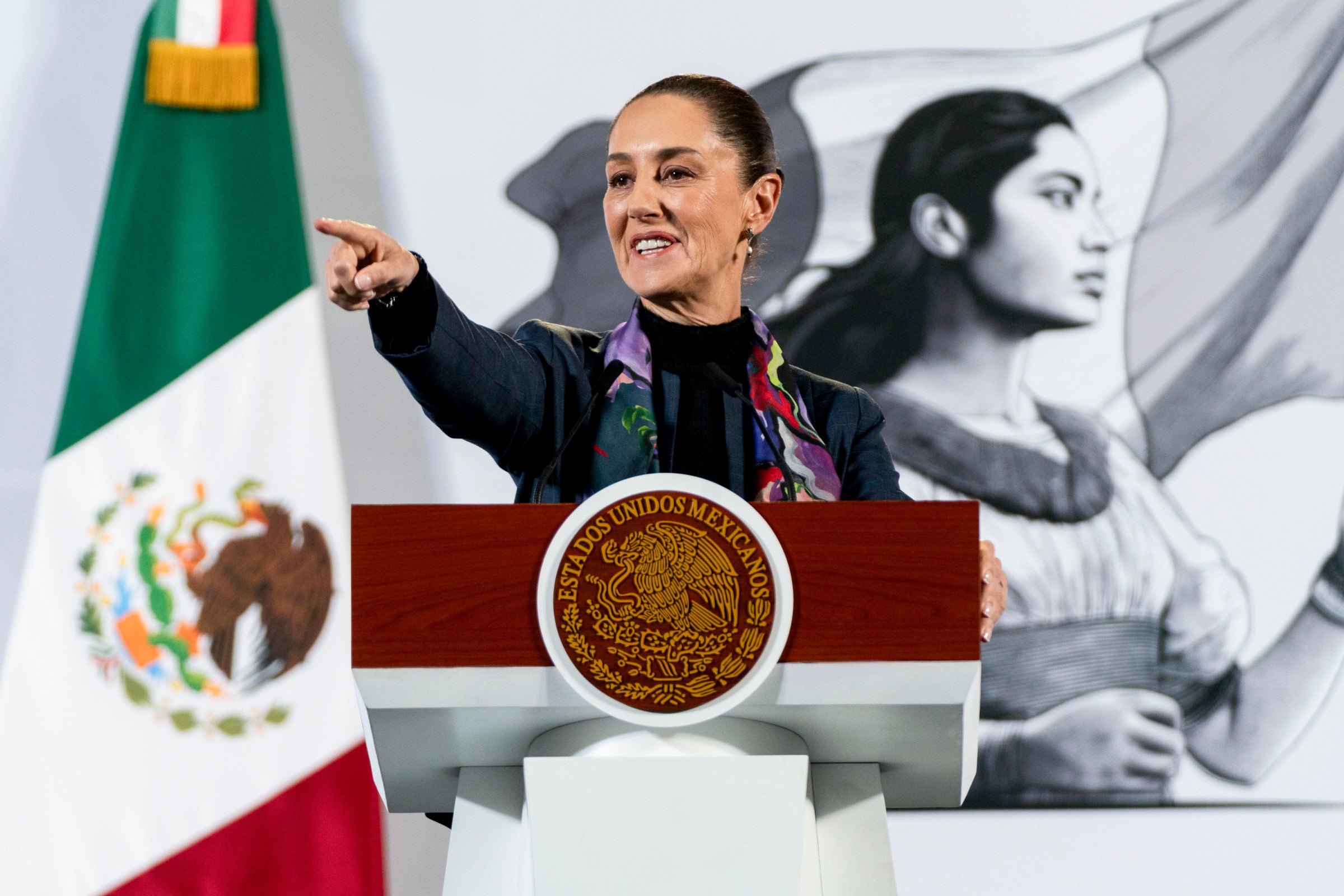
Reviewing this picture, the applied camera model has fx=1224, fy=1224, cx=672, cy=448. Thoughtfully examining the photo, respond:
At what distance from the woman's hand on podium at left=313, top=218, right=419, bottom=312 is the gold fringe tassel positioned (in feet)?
5.12

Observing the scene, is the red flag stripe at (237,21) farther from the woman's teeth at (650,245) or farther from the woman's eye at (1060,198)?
the woman's eye at (1060,198)

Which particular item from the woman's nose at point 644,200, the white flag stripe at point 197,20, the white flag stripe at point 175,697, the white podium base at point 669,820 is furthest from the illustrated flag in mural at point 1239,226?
Result: the white flag stripe at point 197,20

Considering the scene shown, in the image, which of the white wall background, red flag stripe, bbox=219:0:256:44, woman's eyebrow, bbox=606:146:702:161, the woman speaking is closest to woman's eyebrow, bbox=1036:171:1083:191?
the white wall background

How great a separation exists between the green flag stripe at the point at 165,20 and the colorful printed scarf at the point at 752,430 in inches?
56.4

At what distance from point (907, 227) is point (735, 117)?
1058 mm

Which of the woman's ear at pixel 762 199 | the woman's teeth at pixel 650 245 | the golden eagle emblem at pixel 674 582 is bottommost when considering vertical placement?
the golden eagle emblem at pixel 674 582

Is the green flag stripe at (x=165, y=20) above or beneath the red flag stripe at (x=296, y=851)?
above

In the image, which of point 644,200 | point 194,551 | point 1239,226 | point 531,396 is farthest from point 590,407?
point 1239,226

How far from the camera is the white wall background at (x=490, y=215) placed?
7.62 feet

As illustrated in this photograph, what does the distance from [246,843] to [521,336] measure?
1.32 metres

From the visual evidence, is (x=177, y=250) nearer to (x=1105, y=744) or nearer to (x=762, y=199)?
(x=762, y=199)

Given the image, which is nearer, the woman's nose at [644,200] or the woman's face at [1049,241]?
the woman's nose at [644,200]

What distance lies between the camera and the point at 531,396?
1.30 m

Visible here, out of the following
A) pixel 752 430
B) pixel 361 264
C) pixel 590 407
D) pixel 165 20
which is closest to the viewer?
pixel 361 264
